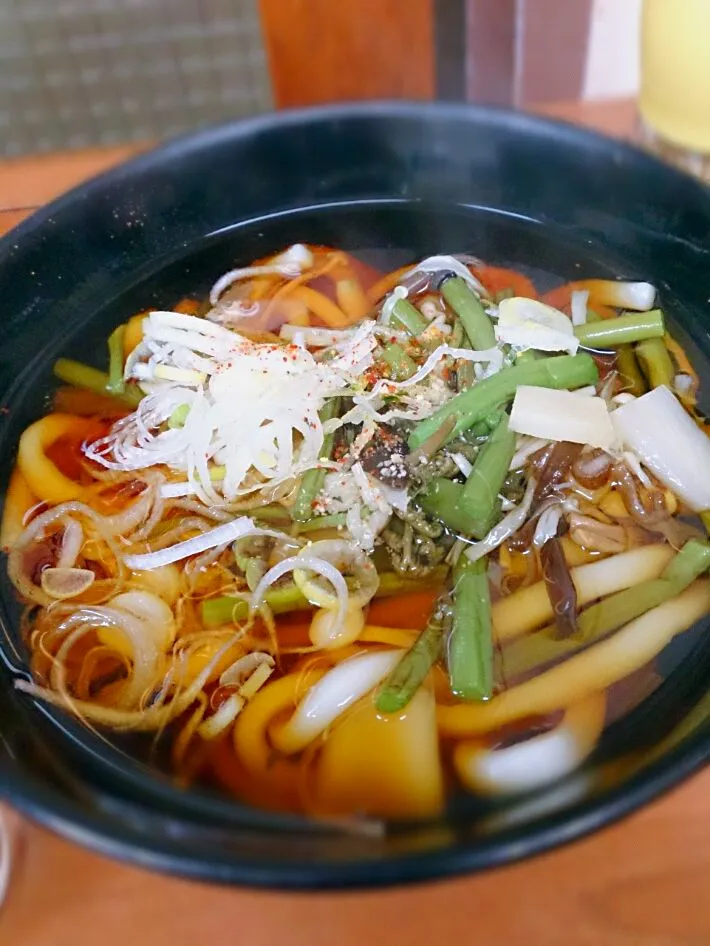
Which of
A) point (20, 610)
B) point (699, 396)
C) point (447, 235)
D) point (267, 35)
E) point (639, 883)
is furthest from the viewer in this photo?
point (267, 35)

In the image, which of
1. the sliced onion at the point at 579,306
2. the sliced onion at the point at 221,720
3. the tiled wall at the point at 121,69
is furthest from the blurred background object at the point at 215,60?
the sliced onion at the point at 221,720

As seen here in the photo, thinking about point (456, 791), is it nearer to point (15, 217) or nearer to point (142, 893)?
point (142, 893)

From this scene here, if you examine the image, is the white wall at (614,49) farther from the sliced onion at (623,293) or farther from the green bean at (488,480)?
the green bean at (488,480)

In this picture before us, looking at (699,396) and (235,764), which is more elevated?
(699,396)

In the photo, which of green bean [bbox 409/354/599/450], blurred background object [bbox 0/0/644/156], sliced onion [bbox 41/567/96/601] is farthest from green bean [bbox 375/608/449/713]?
blurred background object [bbox 0/0/644/156]

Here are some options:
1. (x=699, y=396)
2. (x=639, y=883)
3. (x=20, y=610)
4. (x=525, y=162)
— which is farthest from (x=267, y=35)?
(x=639, y=883)

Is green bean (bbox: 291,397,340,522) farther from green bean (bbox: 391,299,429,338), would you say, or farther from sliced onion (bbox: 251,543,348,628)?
green bean (bbox: 391,299,429,338)
